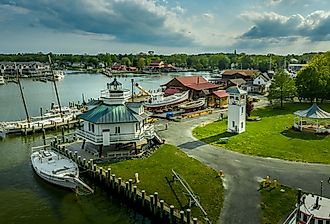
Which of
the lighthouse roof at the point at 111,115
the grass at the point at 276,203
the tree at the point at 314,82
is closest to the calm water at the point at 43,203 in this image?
the lighthouse roof at the point at 111,115

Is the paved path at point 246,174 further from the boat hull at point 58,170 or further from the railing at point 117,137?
the boat hull at point 58,170

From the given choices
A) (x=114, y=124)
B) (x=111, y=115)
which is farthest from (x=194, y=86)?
(x=114, y=124)

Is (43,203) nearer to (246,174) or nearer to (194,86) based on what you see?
(246,174)

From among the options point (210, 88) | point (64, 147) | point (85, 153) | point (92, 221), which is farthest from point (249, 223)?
point (210, 88)

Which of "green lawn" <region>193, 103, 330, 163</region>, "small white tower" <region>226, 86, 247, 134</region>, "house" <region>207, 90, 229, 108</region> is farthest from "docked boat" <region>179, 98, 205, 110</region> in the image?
"small white tower" <region>226, 86, 247, 134</region>

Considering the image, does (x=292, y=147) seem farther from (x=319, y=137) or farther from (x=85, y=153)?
(x=85, y=153)

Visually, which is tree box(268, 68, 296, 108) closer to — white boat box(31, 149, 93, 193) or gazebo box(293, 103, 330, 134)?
gazebo box(293, 103, 330, 134)
